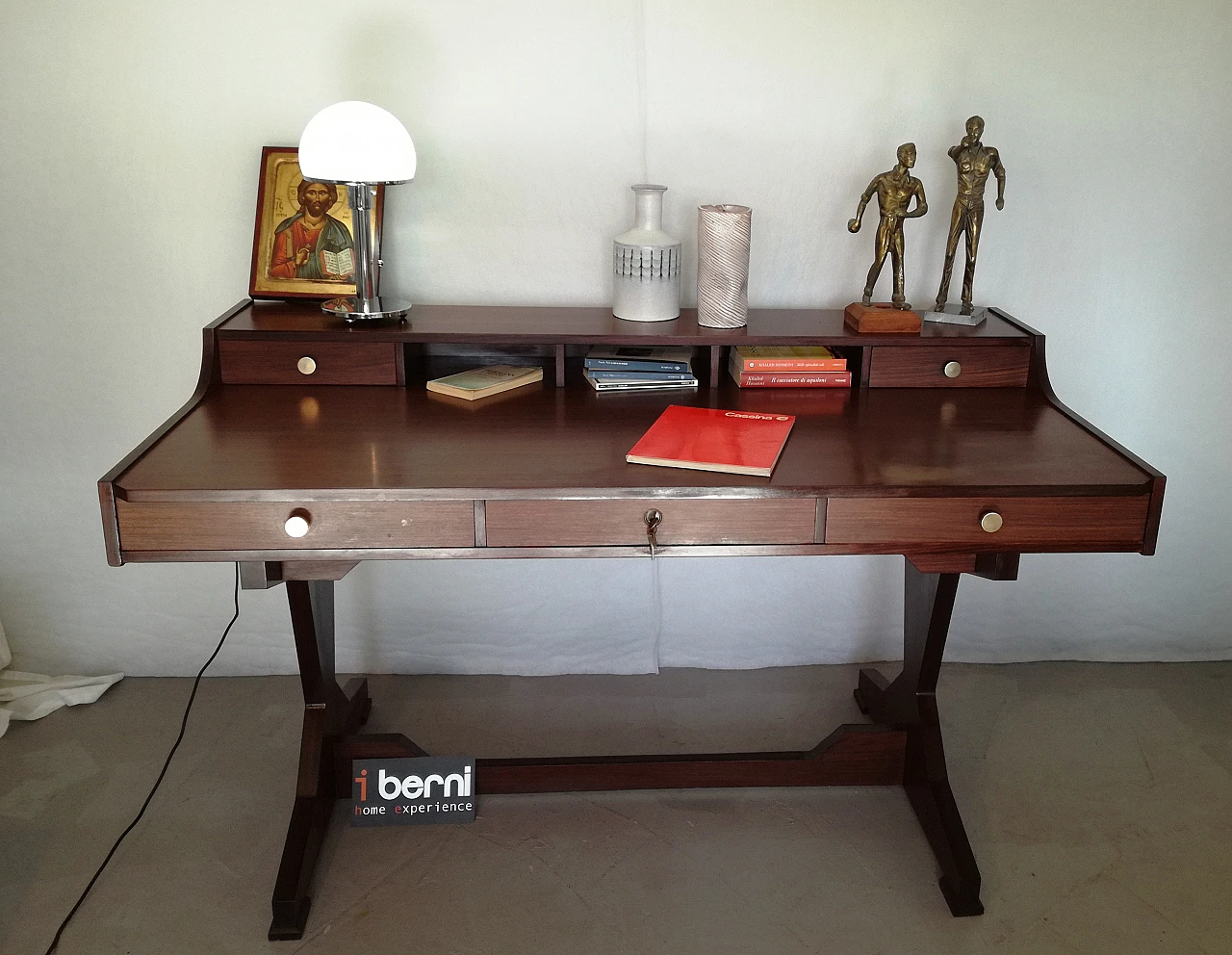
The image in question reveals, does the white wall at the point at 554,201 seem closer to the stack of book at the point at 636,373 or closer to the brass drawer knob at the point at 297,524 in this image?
the stack of book at the point at 636,373

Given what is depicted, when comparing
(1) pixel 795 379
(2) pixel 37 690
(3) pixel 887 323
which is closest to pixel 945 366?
(3) pixel 887 323

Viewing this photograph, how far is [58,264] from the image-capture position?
6.98 ft

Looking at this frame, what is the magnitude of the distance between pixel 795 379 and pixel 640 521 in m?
0.54

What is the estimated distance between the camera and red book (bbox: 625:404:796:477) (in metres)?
1.49

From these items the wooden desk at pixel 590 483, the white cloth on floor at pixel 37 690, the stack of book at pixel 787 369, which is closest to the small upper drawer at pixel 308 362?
the wooden desk at pixel 590 483

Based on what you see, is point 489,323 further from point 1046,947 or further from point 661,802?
point 1046,947

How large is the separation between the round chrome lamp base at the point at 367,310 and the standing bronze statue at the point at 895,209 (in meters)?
0.82

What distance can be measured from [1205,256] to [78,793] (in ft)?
8.26

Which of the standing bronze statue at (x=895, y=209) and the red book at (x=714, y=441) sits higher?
the standing bronze statue at (x=895, y=209)

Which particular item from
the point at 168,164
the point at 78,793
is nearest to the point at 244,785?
the point at 78,793

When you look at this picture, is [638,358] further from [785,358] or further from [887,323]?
[887,323]

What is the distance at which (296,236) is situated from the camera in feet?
6.65

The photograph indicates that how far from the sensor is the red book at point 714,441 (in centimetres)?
149

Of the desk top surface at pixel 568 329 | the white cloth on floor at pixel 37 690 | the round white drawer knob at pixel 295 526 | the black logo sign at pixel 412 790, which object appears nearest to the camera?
the round white drawer knob at pixel 295 526
